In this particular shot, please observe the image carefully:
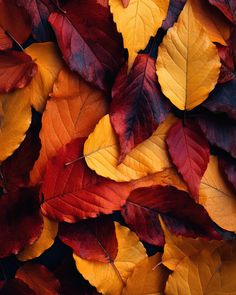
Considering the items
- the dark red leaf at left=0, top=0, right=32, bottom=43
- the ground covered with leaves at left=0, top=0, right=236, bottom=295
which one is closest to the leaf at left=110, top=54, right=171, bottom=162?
the ground covered with leaves at left=0, top=0, right=236, bottom=295

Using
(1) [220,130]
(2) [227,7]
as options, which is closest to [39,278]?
(1) [220,130]

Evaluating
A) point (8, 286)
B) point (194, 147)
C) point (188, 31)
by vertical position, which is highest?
point (188, 31)

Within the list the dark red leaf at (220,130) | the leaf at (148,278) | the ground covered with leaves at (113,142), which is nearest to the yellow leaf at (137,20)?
the ground covered with leaves at (113,142)

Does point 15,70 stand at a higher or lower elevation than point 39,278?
higher

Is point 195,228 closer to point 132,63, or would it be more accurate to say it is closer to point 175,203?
point 175,203

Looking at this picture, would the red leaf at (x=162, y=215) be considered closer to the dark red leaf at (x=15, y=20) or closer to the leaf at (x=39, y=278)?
the leaf at (x=39, y=278)

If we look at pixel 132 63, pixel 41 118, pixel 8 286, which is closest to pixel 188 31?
pixel 132 63

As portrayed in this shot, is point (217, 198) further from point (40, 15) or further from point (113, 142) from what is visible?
point (40, 15)
